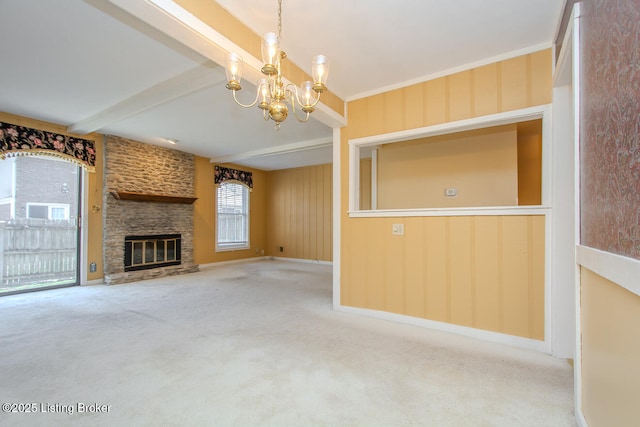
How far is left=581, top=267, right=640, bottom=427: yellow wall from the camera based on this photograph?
939mm

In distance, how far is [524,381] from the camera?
1853mm

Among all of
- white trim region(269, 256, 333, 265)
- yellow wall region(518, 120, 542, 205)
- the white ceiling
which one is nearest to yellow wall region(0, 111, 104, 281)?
the white ceiling

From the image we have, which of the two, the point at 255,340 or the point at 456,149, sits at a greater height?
the point at 456,149

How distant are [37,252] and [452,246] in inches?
239

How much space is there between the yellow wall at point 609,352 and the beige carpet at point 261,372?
0.37 metres

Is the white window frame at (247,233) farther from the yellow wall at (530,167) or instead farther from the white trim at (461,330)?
the yellow wall at (530,167)

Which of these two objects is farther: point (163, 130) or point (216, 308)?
point (163, 130)

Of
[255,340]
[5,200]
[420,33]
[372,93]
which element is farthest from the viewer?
[5,200]

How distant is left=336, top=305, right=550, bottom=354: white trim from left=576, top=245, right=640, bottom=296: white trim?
1.33 m

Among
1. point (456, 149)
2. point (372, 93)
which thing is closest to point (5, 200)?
point (372, 93)

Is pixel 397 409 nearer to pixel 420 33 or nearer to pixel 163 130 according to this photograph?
pixel 420 33

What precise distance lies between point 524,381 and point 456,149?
2672 millimetres

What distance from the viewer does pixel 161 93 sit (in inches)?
124

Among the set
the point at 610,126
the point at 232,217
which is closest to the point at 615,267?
the point at 610,126
